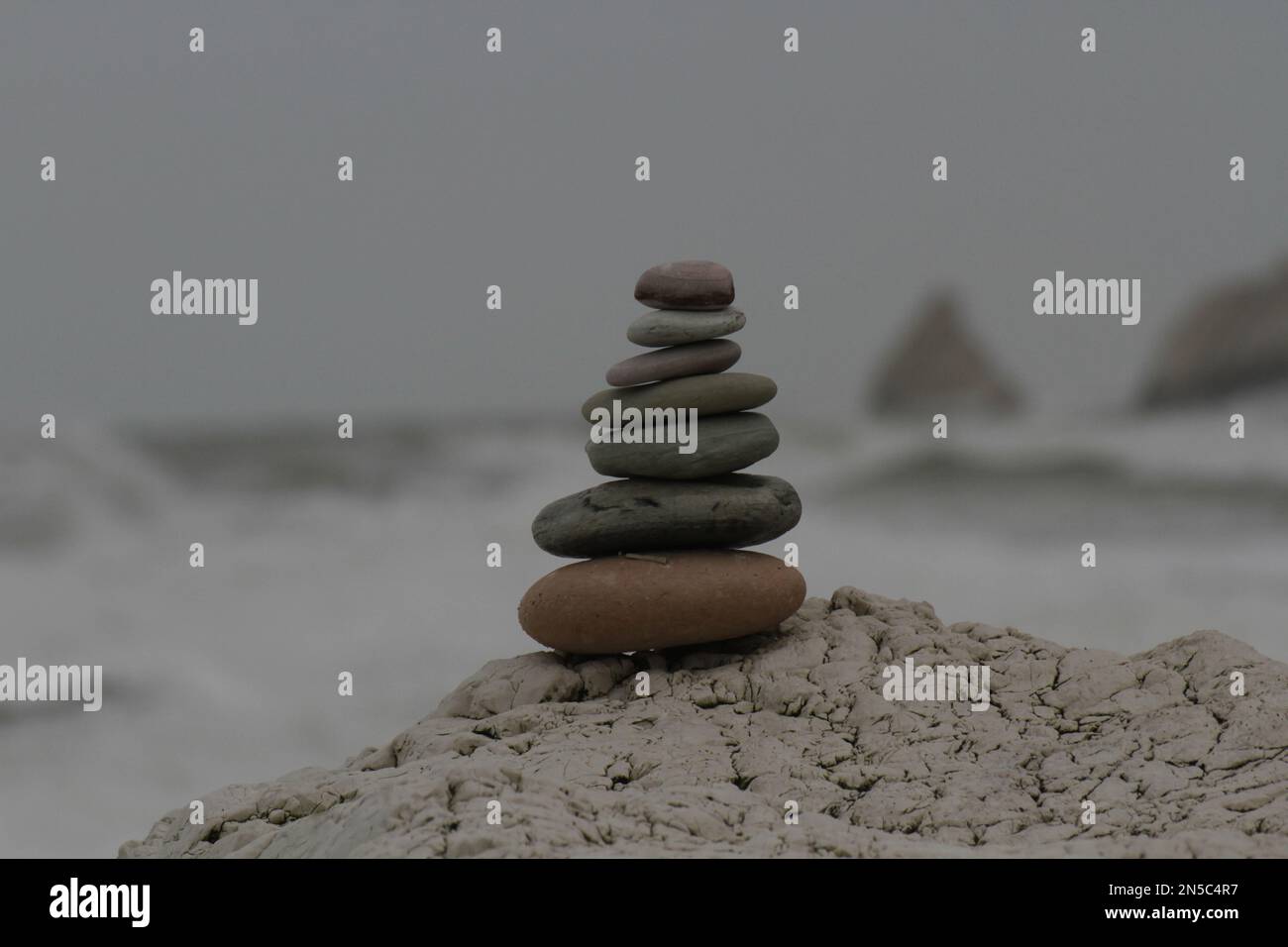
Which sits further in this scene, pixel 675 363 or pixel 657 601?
pixel 675 363

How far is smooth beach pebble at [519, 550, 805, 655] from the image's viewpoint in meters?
12.0

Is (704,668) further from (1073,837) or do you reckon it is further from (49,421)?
(49,421)

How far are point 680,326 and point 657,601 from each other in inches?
89.0

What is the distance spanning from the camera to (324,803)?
1038 cm

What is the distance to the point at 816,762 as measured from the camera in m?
10.9

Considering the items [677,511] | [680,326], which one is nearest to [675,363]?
[680,326]

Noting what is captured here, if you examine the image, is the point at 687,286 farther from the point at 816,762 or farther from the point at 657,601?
the point at 816,762

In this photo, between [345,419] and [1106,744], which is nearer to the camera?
[1106,744]

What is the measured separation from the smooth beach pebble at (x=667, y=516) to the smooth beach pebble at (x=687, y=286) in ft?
4.86

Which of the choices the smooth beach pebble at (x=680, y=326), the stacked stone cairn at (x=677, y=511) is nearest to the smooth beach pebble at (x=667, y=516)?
the stacked stone cairn at (x=677, y=511)

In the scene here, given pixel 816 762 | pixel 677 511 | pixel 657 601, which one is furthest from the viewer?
pixel 677 511

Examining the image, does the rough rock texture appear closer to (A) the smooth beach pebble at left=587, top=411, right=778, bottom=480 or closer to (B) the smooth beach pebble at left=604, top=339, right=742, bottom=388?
(A) the smooth beach pebble at left=587, top=411, right=778, bottom=480
